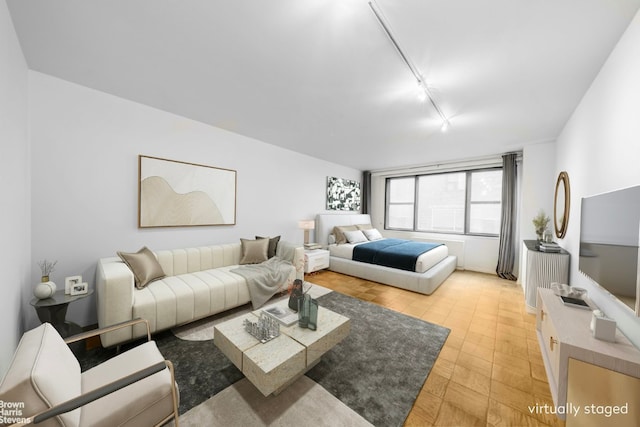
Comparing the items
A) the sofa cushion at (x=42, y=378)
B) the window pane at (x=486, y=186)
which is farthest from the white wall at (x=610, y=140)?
the sofa cushion at (x=42, y=378)

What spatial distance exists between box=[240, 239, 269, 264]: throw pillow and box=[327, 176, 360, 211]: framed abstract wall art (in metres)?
2.45

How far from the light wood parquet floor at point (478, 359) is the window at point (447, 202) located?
1.76 meters

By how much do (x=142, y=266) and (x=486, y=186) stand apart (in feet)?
20.7

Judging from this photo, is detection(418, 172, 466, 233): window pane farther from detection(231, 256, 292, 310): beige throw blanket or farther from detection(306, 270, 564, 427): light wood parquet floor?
detection(231, 256, 292, 310): beige throw blanket

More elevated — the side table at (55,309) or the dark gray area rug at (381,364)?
the side table at (55,309)

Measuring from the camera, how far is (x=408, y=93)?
91.4 inches

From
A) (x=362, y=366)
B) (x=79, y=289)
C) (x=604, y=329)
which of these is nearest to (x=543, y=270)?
(x=604, y=329)

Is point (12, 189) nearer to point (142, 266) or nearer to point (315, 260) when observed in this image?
point (142, 266)

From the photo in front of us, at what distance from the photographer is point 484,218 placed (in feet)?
16.2

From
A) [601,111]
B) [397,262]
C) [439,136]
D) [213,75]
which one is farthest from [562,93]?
[213,75]

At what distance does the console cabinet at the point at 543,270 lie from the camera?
2.65m

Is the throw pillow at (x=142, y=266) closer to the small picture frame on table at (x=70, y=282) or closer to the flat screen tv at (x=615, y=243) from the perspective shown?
the small picture frame on table at (x=70, y=282)

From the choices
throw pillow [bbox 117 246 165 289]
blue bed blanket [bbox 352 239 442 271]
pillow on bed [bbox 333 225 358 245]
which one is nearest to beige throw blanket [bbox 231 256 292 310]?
throw pillow [bbox 117 246 165 289]

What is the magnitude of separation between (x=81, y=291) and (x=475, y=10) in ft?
12.5
